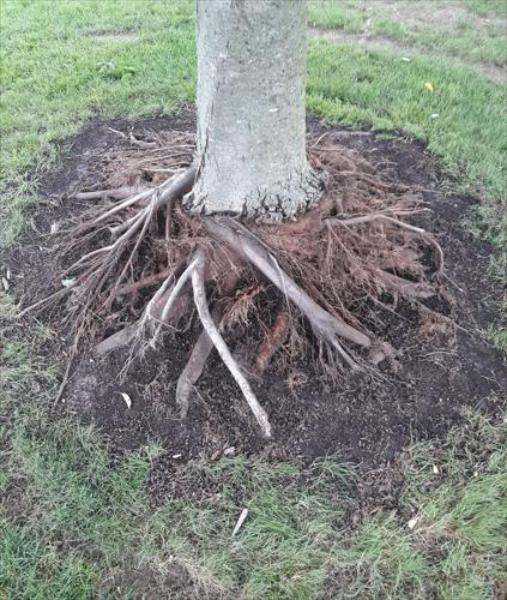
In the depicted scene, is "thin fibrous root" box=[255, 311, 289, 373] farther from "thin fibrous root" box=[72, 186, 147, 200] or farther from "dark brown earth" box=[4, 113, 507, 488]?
"thin fibrous root" box=[72, 186, 147, 200]

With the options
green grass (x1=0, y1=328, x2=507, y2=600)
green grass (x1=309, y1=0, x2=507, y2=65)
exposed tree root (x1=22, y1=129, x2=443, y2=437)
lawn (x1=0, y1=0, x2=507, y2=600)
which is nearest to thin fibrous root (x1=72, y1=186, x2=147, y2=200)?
exposed tree root (x1=22, y1=129, x2=443, y2=437)

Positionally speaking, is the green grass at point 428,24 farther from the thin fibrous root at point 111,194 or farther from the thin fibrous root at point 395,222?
the thin fibrous root at point 111,194

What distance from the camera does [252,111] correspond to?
2684 mm

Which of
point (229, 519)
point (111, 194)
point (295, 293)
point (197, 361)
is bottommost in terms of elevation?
point (229, 519)

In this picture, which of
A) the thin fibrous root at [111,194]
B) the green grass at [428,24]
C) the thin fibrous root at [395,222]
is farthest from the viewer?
the green grass at [428,24]

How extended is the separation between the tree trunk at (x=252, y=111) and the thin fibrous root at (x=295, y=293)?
14 cm

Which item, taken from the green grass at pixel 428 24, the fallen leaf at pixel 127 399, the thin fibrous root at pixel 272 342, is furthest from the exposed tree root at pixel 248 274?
the green grass at pixel 428 24

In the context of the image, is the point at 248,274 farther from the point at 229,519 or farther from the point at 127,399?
the point at 229,519

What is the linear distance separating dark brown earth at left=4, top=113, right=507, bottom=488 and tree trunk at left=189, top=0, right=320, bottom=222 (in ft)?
2.61

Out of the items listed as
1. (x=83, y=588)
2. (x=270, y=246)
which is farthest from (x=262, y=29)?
(x=83, y=588)

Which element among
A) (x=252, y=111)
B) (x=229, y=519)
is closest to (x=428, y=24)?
(x=252, y=111)

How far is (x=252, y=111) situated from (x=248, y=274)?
0.84 metres

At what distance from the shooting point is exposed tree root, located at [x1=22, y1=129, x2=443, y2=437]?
9.84ft

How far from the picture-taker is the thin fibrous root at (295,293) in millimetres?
2982
